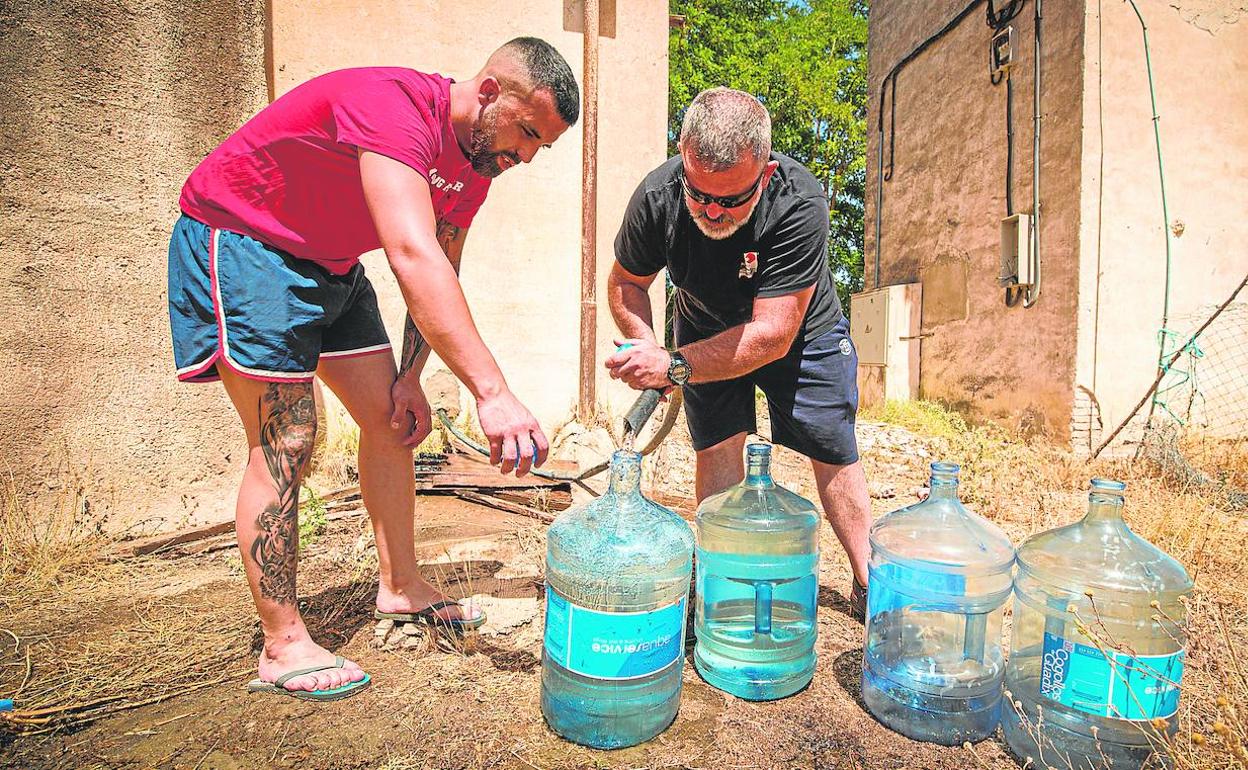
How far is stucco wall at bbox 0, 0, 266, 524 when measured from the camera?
312 cm

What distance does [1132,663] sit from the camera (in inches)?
60.9

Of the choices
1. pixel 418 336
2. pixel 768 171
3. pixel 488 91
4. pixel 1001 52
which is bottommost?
pixel 418 336

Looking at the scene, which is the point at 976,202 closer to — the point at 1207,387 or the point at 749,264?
the point at 1207,387

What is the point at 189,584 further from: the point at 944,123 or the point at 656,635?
the point at 944,123

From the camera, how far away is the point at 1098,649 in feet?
5.08

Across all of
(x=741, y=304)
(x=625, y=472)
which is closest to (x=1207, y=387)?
(x=741, y=304)

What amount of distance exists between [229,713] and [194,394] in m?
2.24

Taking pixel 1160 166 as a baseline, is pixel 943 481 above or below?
below

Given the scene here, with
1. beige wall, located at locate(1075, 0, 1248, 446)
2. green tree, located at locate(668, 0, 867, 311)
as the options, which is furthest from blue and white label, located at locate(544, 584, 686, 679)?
green tree, located at locate(668, 0, 867, 311)

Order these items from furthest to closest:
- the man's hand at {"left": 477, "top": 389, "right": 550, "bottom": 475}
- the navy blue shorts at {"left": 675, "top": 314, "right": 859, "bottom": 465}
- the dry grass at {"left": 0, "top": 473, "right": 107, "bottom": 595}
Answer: the dry grass at {"left": 0, "top": 473, "right": 107, "bottom": 595} → the navy blue shorts at {"left": 675, "top": 314, "right": 859, "bottom": 465} → the man's hand at {"left": 477, "top": 389, "right": 550, "bottom": 475}

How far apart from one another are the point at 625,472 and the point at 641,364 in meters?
0.42

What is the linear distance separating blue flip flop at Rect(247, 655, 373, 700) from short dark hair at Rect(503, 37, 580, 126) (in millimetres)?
1752

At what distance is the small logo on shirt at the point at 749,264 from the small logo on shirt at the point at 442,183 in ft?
3.21

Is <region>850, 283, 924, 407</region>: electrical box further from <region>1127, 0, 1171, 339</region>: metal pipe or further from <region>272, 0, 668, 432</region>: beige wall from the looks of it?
<region>272, 0, 668, 432</region>: beige wall
